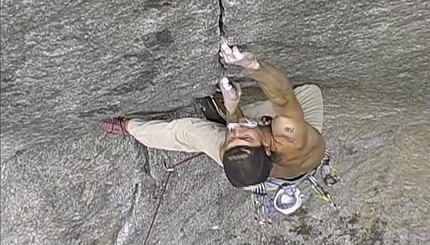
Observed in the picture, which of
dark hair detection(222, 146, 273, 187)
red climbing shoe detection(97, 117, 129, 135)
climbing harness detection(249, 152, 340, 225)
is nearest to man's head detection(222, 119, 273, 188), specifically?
dark hair detection(222, 146, 273, 187)

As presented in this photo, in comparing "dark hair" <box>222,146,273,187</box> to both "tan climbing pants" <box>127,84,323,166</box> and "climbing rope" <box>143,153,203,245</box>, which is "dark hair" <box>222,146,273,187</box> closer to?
"tan climbing pants" <box>127,84,323,166</box>

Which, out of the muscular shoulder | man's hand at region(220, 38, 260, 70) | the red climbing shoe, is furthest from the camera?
the red climbing shoe

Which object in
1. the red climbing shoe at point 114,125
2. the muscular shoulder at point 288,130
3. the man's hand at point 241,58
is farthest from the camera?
the red climbing shoe at point 114,125

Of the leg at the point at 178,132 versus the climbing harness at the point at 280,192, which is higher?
the leg at the point at 178,132

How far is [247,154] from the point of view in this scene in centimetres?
166

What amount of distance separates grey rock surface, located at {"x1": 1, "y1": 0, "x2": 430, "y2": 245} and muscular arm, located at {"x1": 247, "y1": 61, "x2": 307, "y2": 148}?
6.8 inches

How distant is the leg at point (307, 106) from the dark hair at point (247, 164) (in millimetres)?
290

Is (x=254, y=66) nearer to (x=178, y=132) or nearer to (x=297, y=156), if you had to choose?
(x=297, y=156)

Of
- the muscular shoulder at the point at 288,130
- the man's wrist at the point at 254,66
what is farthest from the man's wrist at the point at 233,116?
the man's wrist at the point at 254,66

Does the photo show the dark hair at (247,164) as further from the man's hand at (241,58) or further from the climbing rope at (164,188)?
the climbing rope at (164,188)

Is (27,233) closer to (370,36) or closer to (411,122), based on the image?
(370,36)

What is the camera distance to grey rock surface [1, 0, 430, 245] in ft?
5.33

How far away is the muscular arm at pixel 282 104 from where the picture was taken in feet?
5.34

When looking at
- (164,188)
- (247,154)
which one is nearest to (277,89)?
(247,154)
